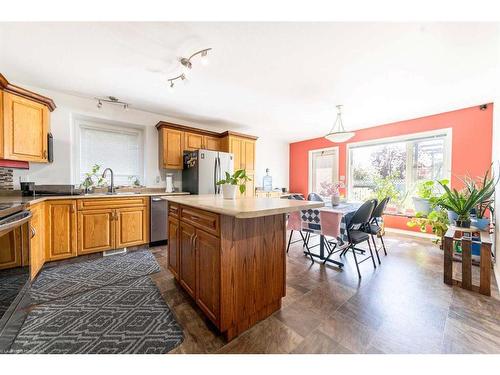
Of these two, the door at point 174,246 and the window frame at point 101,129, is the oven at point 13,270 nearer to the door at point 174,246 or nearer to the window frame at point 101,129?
the door at point 174,246

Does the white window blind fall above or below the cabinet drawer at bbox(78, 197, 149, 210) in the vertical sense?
above

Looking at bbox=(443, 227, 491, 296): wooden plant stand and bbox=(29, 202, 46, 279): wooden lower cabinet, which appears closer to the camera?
bbox=(443, 227, 491, 296): wooden plant stand

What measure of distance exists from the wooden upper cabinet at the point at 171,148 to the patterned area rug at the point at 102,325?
223 centimetres

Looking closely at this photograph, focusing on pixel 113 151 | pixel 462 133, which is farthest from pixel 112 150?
pixel 462 133

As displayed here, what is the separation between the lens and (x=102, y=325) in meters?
1.41

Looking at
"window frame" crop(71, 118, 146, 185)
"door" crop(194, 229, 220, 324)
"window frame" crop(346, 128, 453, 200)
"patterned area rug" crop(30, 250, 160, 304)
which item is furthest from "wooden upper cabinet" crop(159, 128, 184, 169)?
"window frame" crop(346, 128, 453, 200)

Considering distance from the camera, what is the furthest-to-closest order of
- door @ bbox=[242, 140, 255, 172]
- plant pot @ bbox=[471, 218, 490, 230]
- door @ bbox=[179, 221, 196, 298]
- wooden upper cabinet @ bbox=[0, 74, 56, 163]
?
door @ bbox=[242, 140, 255, 172]
plant pot @ bbox=[471, 218, 490, 230]
wooden upper cabinet @ bbox=[0, 74, 56, 163]
door @ bbox=[179, 221, 196, 298]

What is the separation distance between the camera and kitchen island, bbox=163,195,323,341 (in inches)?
48.1

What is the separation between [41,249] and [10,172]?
45.4 inches

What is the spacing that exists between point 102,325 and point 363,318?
1.93 meters

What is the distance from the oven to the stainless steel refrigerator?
214 cm

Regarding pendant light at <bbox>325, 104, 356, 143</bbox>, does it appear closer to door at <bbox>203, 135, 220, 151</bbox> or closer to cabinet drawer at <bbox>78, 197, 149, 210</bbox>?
door at <bbox>203, 135, 220, 151</bbox>

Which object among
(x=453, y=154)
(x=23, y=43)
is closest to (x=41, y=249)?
(x=23, y=43)
